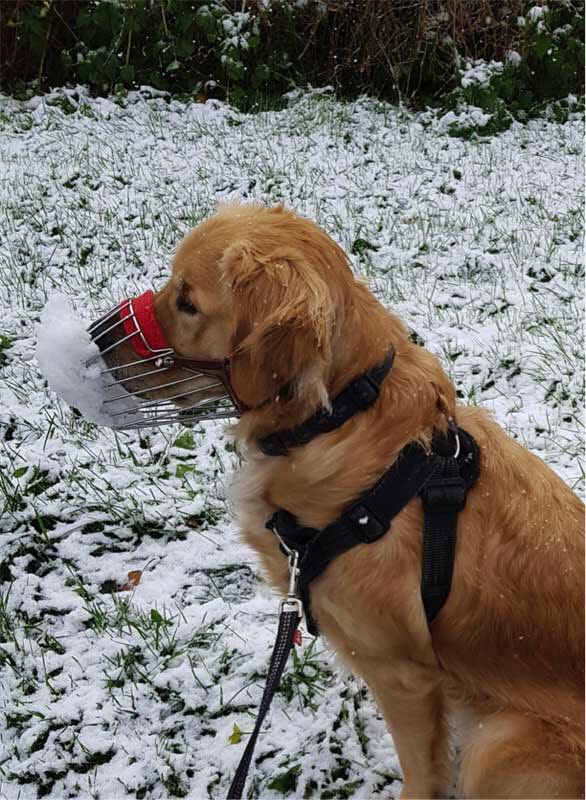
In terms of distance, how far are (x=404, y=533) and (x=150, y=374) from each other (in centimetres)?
94

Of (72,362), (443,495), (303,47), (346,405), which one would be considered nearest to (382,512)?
(443,495)

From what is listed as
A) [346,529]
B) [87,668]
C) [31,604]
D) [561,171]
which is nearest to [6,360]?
[31,604]

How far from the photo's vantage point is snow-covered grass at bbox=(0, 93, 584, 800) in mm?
2666

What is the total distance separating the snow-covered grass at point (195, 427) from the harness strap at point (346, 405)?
1243 mm

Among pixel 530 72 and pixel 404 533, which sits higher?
pixel 530 72

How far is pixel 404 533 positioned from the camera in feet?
6.64

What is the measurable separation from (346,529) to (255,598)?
1.35m

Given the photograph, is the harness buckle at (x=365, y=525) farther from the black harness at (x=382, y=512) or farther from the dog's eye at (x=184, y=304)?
the dog's eye at (x=184, y=304)

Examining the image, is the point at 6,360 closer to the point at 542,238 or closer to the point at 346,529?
the point at 346,529

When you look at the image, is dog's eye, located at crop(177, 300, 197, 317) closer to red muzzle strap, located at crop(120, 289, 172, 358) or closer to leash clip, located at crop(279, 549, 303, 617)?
red muzzle strap, located at crop(120, 289, 172, 358)

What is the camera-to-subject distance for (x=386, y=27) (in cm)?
913

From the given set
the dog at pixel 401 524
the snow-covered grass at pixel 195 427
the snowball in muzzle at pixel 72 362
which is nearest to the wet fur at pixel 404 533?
the dog at pixel 401 524

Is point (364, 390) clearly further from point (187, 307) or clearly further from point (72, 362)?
point (72, 362)

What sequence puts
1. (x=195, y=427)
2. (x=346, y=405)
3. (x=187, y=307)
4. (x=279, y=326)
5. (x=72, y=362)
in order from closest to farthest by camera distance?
(x=279, y=326)
(x=346, y=405)
(x=187, y=307)
(x=72, y=362)
(x=195, y=427)
